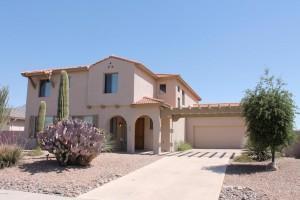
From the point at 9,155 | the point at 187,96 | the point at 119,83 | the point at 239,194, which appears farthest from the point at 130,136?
the point at 239,194

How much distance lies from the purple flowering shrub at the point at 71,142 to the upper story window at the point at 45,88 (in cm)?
1286

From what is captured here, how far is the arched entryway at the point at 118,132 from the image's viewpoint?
24688 millimetres

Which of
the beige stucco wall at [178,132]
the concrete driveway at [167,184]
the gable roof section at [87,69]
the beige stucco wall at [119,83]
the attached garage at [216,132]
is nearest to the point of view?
the concrete driveway at [167,184]

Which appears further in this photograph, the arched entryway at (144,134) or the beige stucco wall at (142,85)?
the arched entryway at (144,134)

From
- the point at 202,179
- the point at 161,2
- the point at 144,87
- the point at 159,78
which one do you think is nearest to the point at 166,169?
the point at 202,179

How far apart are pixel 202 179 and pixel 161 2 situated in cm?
914

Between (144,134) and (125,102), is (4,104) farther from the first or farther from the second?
(144,134)

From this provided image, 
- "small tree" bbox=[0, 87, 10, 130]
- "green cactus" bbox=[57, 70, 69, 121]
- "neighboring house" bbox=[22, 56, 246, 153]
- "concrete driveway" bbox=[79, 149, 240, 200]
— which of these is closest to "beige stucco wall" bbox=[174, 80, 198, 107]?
"neighboring house" bbox=[22, 56, 246, 153]

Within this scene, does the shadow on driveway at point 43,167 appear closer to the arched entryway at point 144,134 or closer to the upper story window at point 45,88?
the arched entryway at point 144,134

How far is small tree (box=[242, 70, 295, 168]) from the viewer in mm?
14500

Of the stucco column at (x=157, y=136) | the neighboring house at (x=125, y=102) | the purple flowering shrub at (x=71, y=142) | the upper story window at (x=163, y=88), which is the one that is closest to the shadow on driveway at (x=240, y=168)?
the purple flowering shrub at (x=71, y=142)

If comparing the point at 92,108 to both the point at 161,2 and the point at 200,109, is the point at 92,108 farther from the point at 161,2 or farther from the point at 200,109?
the point at 161,2

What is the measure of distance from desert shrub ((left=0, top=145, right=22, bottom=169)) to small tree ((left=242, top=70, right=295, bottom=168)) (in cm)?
1149

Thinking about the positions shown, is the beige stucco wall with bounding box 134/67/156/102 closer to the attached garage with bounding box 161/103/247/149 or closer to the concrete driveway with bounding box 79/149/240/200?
the attached garage with bounding box 161/103/247/149
